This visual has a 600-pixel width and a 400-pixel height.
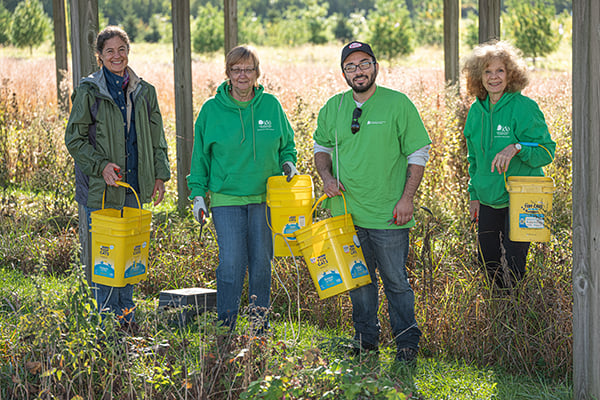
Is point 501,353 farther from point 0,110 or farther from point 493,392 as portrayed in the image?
point 0,110

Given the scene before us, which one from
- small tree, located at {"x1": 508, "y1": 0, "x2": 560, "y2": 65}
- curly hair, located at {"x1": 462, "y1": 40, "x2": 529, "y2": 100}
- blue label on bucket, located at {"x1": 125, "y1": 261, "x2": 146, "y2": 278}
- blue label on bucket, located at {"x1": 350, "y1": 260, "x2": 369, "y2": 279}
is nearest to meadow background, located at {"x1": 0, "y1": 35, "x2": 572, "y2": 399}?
blue label on bucket, located at {"x1": 125, "y1": 261, "x2": 146, "y2": 278}

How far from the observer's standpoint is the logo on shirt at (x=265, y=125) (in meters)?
4.22

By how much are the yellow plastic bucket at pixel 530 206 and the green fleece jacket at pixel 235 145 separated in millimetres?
1455

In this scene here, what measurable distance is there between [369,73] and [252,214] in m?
1.13

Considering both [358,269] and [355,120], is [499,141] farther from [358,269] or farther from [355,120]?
[358,269]

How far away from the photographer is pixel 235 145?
418 centimetres

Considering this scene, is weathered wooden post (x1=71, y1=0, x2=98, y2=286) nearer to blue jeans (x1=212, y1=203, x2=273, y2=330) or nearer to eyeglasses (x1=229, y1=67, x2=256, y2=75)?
blue jeans (x1=212, y1=203, x2=273, y2=330)

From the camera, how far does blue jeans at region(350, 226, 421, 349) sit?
3.91 m

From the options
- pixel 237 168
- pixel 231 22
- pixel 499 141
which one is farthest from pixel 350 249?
pixel 231 22

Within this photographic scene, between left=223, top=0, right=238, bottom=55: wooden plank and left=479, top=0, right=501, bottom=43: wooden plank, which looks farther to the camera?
left=223, top=0, right=238, bottom=55: wooden plank

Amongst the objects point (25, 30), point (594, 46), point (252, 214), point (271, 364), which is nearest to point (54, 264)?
point (252, 214)

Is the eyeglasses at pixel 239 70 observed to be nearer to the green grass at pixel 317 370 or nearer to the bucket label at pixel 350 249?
the bucket label at pixel 350 249

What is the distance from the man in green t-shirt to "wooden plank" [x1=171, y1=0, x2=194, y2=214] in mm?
3134

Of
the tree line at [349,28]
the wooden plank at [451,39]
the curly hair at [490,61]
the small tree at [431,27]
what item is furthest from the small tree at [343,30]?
the curly hair at [490,61]
